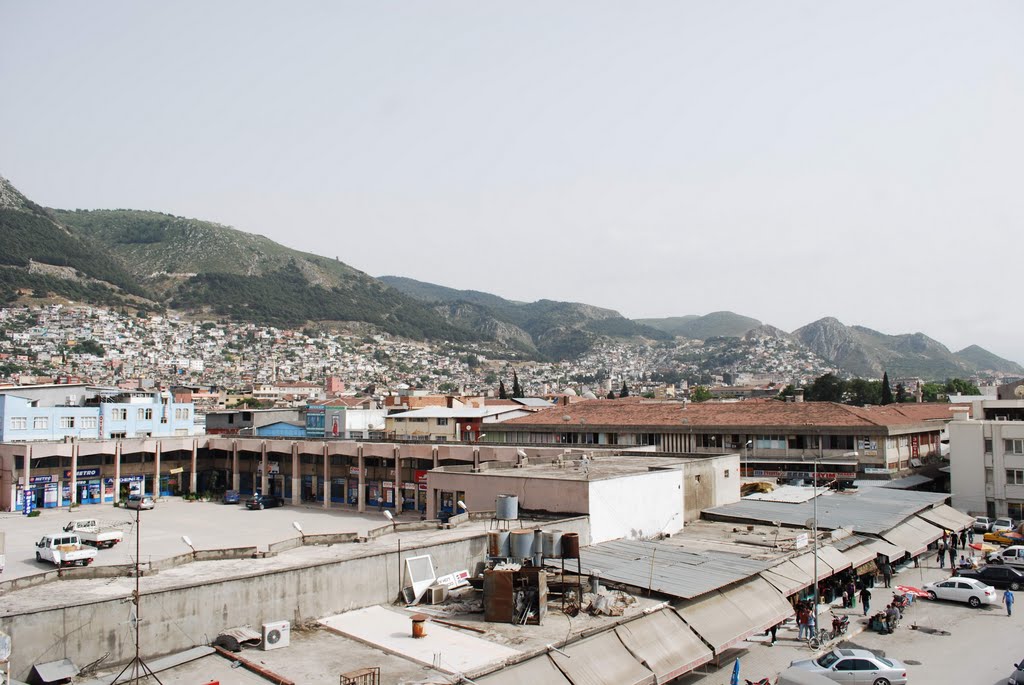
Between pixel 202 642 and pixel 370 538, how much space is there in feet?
23.0

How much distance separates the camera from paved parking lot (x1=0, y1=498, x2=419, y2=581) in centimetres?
3584

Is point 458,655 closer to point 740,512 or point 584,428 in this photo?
point 740,512

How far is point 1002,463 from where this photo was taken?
4450cm

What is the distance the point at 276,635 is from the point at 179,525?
35.6 metres

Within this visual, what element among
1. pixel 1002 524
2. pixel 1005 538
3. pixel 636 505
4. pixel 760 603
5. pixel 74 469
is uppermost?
pixel 636 505

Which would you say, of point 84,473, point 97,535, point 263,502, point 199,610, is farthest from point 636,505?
point 84,473

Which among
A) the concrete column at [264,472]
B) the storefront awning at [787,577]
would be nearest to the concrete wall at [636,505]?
the storefront awning at [787,577]

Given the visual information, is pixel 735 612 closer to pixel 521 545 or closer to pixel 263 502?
pixel 521 545

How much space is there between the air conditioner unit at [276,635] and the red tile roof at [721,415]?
137ft

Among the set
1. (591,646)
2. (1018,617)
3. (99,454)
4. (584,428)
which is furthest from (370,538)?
(99,454)

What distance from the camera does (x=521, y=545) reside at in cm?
1709

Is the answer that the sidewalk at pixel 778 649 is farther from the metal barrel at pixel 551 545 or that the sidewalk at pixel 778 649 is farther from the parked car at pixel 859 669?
the metal barrel at pixel 551 545

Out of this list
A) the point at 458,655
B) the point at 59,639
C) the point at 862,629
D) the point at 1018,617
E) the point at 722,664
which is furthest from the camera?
the point at 1018,617

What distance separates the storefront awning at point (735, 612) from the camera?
55.5ft
